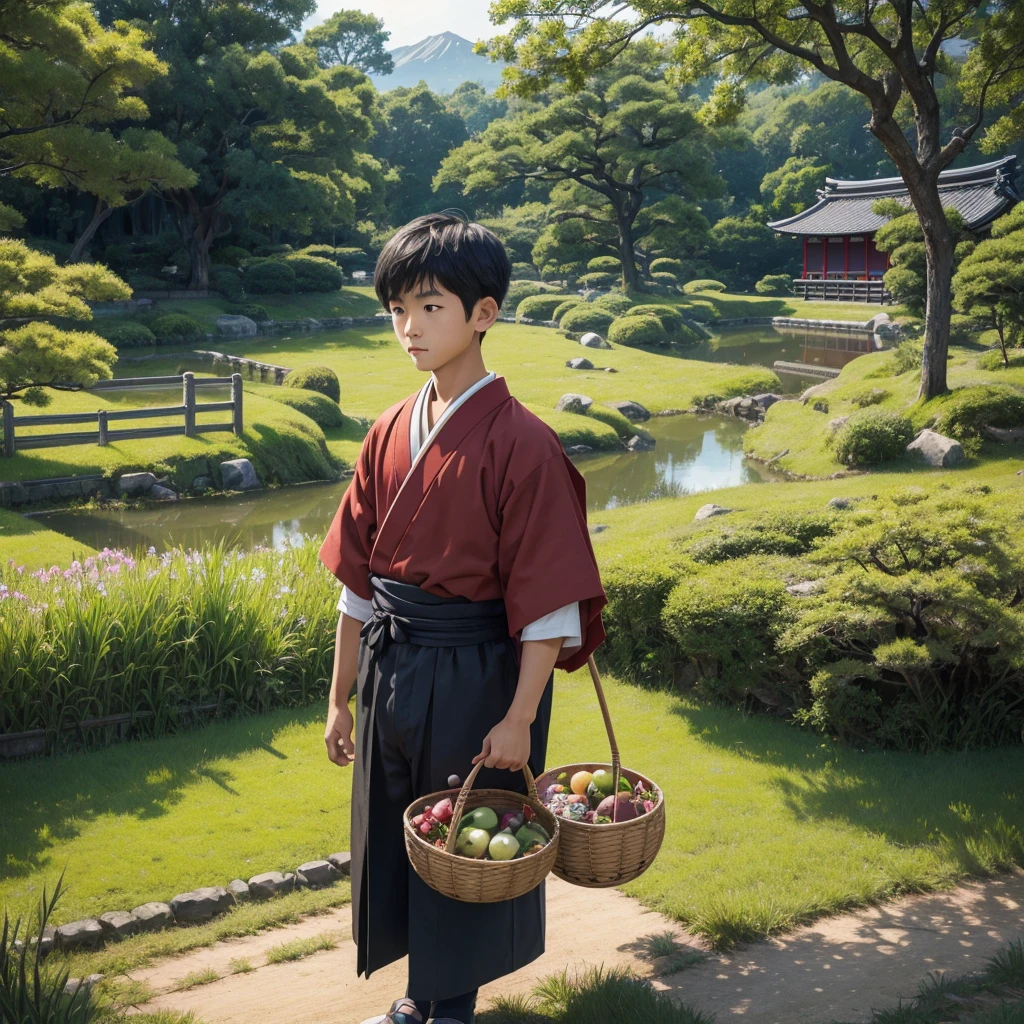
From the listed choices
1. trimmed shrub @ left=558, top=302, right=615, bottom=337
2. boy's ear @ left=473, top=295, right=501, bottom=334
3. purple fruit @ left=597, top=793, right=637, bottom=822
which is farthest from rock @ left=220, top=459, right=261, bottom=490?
trimmed shrub @ left=558, top=302, right=615, bottom=337

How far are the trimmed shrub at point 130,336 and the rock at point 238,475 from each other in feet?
36.6

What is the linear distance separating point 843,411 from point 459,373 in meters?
14.6

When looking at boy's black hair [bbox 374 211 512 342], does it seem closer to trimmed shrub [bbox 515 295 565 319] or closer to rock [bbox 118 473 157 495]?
rock [bbox 118 473 157 495]

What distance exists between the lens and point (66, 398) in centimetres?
1767

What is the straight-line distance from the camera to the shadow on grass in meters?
4.30

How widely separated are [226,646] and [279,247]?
3055 cm

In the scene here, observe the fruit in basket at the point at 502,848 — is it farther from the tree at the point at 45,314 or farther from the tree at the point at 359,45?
the tree at the point at 359,45

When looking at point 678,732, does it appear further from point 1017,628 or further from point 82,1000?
point 82,1000

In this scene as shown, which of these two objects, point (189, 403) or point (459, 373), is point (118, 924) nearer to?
point (459, 373)

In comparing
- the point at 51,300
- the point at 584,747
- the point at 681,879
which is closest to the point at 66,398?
the point at 51,300

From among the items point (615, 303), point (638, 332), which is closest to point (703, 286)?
point (615, 303)

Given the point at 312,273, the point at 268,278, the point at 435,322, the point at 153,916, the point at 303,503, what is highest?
the point at 312,273

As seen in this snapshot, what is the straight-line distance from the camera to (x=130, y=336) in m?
24.4

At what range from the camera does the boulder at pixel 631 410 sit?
20075 millimetres
